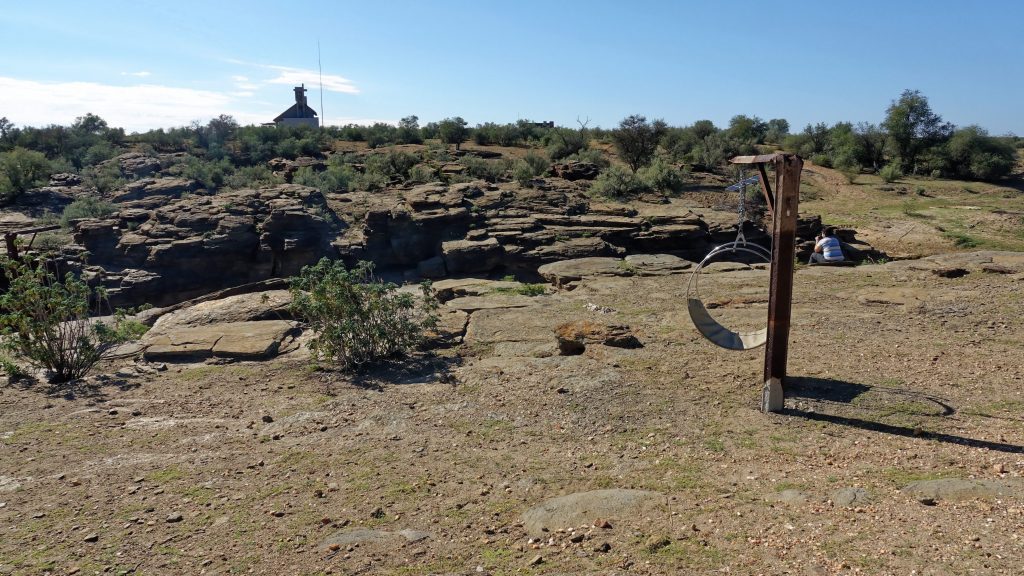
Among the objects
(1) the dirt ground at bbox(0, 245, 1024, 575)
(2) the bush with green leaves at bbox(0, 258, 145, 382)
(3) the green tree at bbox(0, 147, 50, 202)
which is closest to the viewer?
(1) the dirt ground at bbox(0, 245, 1024, 575)

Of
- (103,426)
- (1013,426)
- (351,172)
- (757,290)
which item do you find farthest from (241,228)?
(1013,426)

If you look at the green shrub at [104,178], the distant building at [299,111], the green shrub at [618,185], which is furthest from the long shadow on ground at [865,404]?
the distant building at [299,111]

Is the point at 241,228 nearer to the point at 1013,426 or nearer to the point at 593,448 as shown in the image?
the point at 593,448

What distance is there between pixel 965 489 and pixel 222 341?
776 centimetres

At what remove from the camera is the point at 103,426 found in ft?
20.6

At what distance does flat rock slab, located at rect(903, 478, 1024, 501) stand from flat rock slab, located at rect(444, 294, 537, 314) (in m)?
6.42

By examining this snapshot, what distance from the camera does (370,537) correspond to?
4.09 m

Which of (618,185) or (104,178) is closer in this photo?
(618,185)

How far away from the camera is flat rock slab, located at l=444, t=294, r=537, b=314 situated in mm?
10070

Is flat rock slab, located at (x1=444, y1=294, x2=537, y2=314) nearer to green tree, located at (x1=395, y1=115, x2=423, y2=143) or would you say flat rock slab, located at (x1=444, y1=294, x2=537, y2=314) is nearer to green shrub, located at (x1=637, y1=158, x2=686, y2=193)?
green shrub, located at (x1=637, y1=158, x2=686, y2=193)

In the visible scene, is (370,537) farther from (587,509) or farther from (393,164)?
(393,164)

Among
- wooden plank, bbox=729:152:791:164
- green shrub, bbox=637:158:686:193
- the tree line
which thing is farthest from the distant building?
wooden plank, bbox=729:152:791:164

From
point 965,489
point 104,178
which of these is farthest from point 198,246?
point 965,489

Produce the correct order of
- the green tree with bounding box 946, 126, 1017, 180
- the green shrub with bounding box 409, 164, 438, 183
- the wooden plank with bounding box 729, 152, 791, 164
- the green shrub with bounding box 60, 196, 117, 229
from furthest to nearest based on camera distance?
the green tree with bounding box 946, 126, 1017, 180 → the green shrub with bounding box 409, 164, 438, 183 → the green shrub with bounding box 60, 196, 117, 229 → the wooden plank with bounding box 729, 152, 791, 164
